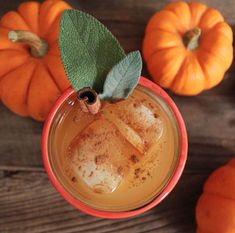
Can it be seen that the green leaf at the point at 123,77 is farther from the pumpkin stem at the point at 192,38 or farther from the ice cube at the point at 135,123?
the pumpkin stem at the point at 192,38

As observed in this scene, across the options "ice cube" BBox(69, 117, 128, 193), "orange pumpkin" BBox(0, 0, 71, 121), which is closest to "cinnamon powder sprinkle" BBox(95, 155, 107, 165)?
"ice cube" BBox(69, 117, 128, 193)

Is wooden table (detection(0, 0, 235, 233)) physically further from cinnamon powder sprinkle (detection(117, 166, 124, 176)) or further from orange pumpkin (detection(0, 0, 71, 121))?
cinnamon powder sprinkle (detection(117, 166, 124, 176))

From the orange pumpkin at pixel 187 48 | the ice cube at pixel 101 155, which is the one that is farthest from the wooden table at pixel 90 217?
the ice cube at pixel 101 155

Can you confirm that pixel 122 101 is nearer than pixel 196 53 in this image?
Yes

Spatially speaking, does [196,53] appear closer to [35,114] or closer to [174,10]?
[174,10]

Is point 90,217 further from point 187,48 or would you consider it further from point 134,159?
point 187,48

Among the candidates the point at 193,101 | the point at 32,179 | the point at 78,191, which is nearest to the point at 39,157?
the point at 32,179
